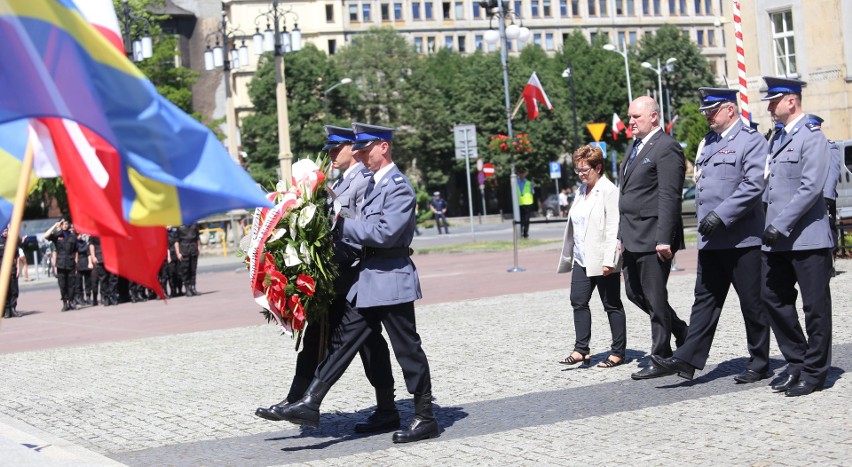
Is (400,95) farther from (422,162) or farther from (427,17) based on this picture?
(427,17)

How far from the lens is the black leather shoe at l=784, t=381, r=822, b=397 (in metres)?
8.61

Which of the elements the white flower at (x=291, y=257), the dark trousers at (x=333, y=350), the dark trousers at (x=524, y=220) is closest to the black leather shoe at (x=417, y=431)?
the dark trousers at (x=333, y=350)

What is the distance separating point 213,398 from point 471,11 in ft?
382

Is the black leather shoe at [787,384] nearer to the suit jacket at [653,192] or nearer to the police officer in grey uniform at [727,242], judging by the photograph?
the police officer in grey uniform at [727,242]

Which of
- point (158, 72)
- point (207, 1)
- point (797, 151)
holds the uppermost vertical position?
point (207, 1)

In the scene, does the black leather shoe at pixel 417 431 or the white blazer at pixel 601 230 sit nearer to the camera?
the black leather shoe at pixel 417 431

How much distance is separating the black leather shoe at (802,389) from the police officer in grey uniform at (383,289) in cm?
237

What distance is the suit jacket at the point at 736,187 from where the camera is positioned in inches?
361

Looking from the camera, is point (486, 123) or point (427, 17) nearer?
point (486, 123)

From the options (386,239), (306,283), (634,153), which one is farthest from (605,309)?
(306,283)

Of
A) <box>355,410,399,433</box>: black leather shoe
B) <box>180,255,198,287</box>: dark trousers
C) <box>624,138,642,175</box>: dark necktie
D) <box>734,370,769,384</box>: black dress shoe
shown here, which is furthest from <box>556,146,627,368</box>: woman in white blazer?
<box>180,255,198,287</box>: dark trousers

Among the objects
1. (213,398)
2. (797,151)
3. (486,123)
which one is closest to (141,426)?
(213,398)

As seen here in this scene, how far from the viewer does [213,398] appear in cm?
1052

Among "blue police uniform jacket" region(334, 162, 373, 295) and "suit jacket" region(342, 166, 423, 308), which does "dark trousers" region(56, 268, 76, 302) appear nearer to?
"blue police uniform jacket" region(334, 162, 373, 295)
